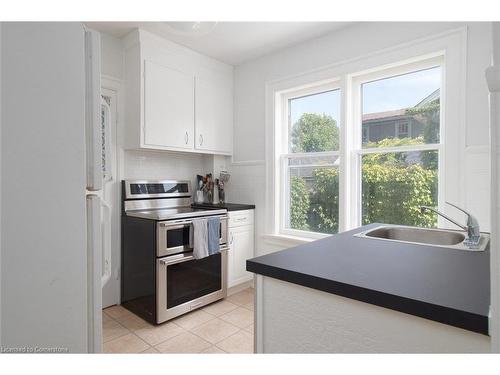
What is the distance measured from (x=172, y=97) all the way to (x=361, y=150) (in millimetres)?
1860

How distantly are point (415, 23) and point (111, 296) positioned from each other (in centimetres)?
350

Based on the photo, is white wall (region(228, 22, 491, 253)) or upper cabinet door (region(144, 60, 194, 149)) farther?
upper cabinet door (region(144, 60, 194, 149))

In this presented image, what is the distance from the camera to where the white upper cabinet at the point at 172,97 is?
272cm

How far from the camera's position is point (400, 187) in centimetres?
246

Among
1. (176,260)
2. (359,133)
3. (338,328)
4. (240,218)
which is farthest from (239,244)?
(338,328)

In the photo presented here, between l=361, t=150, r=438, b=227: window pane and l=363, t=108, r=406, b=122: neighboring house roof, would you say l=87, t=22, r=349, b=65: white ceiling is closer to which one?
l=363, t=108, r=406, b=122: neighboring house roof

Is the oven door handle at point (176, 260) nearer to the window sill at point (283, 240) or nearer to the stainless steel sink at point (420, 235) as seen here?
the window sill at point (283, 240)

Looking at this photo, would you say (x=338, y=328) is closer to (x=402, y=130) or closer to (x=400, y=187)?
(x=400, y=187)

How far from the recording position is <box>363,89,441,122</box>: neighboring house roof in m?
2.31

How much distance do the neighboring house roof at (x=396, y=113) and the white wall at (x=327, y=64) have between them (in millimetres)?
259

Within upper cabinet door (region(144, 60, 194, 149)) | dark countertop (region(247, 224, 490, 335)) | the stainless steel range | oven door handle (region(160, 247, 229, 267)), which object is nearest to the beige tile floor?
the stainless steel range

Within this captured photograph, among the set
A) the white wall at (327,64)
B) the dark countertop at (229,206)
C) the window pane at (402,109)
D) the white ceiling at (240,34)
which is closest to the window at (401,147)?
the window pane at (402,109)

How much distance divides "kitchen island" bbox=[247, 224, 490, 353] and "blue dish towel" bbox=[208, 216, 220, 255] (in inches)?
63.4
